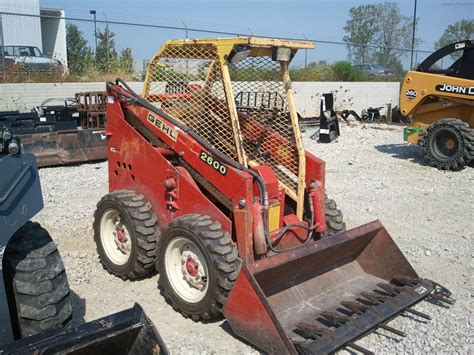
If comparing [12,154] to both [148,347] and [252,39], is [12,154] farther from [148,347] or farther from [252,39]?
[252,39]

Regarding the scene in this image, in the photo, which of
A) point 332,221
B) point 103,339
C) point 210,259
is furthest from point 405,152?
point 103,339

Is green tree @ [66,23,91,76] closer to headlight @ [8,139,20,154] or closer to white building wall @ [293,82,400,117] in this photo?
white building wall @ [293,82,400,117]

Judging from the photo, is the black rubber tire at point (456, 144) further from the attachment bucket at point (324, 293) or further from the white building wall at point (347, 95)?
the white building wall at point (347, 95)

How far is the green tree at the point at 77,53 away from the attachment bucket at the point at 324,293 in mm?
13240

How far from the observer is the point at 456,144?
10250mm

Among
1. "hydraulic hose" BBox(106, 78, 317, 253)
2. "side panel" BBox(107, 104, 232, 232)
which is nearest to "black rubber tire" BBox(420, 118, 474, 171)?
"hydraulic hose" BBox(106, 78, 317, 253)

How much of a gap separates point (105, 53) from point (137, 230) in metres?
12.8

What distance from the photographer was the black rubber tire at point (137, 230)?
4.61m

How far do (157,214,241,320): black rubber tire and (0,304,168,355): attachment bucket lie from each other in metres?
1.51

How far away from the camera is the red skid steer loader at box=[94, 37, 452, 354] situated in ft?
12.8

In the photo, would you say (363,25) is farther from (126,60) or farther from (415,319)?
(415,319)

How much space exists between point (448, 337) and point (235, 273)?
1767mm

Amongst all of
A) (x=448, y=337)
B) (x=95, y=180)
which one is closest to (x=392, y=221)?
(x=448, y=337)

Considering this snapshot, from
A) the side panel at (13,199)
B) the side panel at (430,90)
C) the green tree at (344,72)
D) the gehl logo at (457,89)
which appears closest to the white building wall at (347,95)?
the green tree at (344,72)
